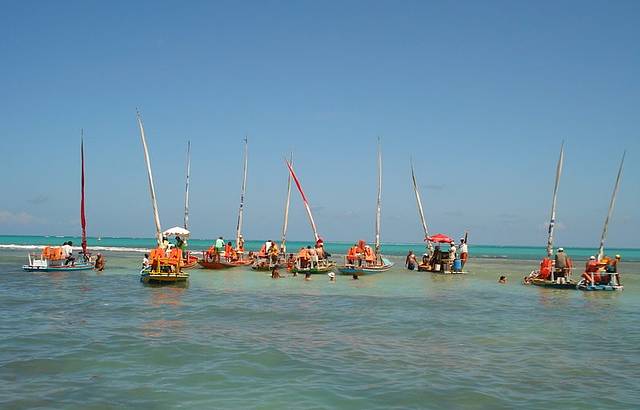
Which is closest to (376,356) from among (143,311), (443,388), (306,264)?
(443,388)

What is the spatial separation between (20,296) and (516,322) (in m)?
19.9

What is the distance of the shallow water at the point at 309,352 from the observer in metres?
10.1

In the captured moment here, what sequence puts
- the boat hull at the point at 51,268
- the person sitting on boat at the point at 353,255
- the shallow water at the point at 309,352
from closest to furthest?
the shallow water at the point at 309,352 → the boat hull at the point at 51,268 → the person sitting on boat at the point at 353,255

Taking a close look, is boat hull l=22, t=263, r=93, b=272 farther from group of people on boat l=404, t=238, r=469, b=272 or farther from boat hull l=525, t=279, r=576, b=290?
boat hull l=525, t=279, r=576, b=290

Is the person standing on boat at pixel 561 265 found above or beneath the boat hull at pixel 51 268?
above

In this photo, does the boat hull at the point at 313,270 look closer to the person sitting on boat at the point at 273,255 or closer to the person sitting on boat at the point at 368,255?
the person sitting on boat at the point at 368,255

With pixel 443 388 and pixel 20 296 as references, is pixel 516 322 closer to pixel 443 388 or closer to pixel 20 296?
pixel 443 388

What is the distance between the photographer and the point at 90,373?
11234 millimetres

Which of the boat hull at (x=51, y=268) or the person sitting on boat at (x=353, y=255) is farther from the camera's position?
the person sitting on boat at (x=353, y=255)

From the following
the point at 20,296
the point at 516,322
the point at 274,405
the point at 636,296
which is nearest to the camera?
the point at 274,405

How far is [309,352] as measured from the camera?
1346 centimetres

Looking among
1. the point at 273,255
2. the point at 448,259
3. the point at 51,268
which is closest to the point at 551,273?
the point at 448,259

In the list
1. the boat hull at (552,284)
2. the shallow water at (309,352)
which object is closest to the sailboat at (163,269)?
the shallow water at (309,352)

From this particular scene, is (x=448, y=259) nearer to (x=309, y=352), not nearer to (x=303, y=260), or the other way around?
(x=303, y=260)
